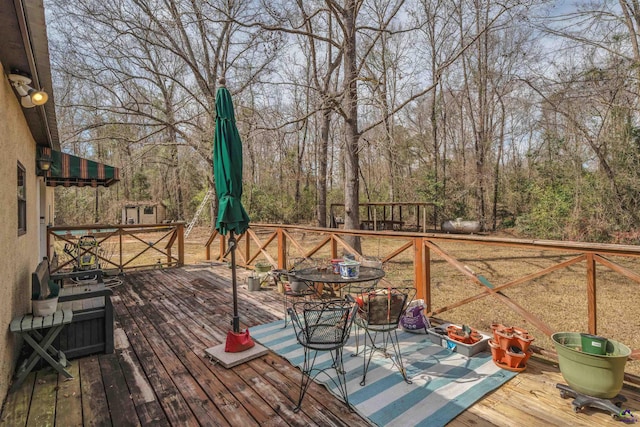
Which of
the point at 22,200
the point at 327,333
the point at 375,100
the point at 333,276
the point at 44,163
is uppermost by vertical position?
the point at 375,100

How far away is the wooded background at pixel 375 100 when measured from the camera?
292 inches

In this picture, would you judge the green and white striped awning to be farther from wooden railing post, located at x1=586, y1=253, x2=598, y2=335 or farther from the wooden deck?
wooden railing post, located at x1=586, y1=253, x2=598, y2=335

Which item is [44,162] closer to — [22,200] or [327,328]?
[22,200]

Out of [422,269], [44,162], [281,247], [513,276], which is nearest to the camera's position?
[422,269]

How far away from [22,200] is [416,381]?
13.6 ft

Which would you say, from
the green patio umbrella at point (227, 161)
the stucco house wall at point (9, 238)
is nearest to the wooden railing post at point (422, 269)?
the green patio umbrella at point (227, 161)

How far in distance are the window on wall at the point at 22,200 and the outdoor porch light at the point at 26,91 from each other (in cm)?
81

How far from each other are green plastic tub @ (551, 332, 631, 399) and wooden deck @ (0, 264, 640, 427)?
0.14 m

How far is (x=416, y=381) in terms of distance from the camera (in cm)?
252

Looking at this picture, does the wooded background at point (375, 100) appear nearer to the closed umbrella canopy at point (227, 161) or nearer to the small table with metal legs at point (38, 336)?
the closed umbrella canopy at point (227, 161)

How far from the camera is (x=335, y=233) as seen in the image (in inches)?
194

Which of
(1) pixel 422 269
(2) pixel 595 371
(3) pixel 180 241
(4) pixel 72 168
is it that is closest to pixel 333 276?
(1) pixel 422 269

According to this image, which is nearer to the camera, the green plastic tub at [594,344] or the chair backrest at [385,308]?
the green plastic tub at [594,344]

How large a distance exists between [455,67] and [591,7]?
8.92m
